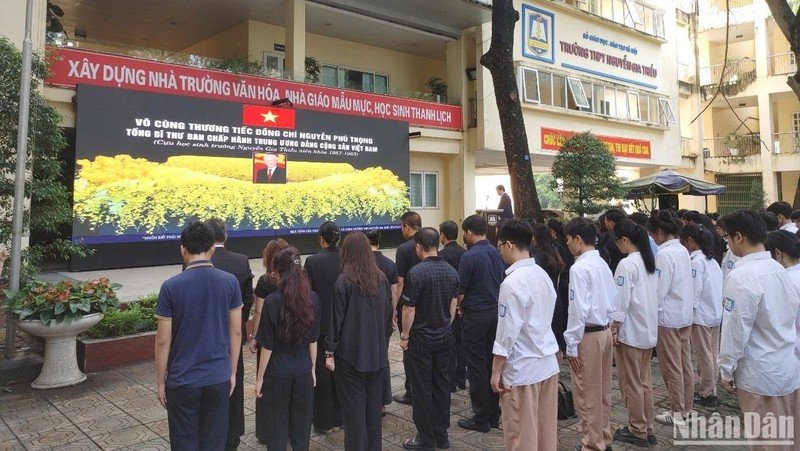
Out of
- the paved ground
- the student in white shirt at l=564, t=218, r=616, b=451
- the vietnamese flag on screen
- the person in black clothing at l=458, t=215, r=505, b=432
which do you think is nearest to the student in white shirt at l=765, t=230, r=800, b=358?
the student in white shirt at l=564, t=218, r=616, b=451

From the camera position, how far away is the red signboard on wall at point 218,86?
30.2 feet

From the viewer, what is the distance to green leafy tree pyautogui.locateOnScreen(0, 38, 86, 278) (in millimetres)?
5523

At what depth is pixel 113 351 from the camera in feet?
18.5

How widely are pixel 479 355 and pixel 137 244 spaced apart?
27.2 feet

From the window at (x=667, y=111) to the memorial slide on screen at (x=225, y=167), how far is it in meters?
13.5

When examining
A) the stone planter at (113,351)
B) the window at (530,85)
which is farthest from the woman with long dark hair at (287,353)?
the window at (530,85)

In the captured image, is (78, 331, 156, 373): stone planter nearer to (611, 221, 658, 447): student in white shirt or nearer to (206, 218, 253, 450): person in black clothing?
(206, 218, 253, 450): person in black clothing

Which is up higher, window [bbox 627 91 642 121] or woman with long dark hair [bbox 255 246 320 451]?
window [bbox 627 91 642 121]

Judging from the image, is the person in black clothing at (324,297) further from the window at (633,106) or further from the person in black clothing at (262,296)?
the window at (633,106)

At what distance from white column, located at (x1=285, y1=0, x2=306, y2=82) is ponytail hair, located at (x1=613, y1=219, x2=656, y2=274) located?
9.81m

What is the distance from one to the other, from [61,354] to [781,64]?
90.6 ft

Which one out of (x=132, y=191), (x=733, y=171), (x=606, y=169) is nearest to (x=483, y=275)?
(x=132, y=191)

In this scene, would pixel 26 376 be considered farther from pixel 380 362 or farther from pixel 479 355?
pixel 479 355
